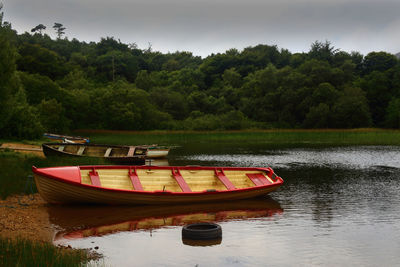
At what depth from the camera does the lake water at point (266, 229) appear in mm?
10781

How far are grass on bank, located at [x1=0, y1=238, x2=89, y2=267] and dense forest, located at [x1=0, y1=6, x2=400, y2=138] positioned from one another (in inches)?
1402

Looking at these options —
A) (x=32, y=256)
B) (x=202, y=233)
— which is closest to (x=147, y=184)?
(x=202, y=233)

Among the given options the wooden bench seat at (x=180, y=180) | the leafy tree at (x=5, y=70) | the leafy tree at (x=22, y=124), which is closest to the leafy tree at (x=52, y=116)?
the leafy tree at (x=22, y=124)

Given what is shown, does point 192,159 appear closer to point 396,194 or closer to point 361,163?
point 361,163

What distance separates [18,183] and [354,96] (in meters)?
65.9

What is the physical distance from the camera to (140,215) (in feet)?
50.2

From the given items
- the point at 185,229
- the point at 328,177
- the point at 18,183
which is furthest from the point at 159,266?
the point at 328,177

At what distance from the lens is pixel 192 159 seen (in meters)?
32.9

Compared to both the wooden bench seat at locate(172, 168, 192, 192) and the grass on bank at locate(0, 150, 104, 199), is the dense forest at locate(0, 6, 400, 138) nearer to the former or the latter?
the grass on bank at locate(0, 150, 104, 199)

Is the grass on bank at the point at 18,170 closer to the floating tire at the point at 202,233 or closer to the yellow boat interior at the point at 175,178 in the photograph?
the yellow boat interior at the point at 175,178

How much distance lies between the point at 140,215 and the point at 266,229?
15.1 ft

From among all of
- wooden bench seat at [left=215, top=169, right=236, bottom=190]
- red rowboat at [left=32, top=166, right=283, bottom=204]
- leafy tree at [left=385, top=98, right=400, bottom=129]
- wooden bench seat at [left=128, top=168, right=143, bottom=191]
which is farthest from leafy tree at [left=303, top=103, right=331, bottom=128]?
wooden bench seat at [left=128, top=168, right=143, bottom=191]

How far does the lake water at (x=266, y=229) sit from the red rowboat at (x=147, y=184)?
0.42 metres

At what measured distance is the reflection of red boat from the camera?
44.1 ft
